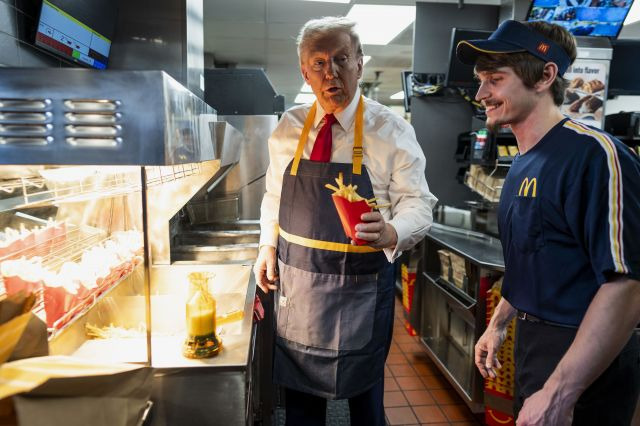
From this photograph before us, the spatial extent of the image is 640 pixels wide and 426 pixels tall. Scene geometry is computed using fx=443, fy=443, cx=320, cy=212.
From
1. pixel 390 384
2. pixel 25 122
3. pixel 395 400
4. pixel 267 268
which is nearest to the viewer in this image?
pixel 25 122

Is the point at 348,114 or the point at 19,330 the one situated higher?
the point at 348,114

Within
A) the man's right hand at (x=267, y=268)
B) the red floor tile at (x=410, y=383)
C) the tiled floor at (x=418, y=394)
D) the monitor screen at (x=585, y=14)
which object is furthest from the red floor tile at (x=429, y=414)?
the monitor screen at (x=585, y=14)

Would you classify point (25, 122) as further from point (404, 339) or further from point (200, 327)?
point (404, 339)

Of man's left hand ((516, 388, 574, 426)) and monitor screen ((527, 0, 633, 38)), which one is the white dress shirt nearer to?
man's left hand ((516, 388, 574, 426))

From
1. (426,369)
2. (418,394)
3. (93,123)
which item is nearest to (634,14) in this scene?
(426,369)

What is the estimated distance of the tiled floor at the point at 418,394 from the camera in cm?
296

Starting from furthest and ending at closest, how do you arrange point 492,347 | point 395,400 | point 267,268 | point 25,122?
point 395,400 → point 267,268 → point 492,347 → point 25,122

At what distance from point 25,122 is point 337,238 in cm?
104

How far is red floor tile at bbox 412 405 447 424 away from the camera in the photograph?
2945 millimetres

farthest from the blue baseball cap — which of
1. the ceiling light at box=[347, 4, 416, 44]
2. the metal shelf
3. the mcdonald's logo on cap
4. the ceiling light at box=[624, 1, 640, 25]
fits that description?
the ceiling light at box=[624, 1, 640, 25]

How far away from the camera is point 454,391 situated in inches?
131

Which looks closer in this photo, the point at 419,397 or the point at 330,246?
the point at 330,246

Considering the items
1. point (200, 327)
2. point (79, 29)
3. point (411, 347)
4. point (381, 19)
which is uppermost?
point (381, 19)

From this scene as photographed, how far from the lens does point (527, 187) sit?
4.48 feet
